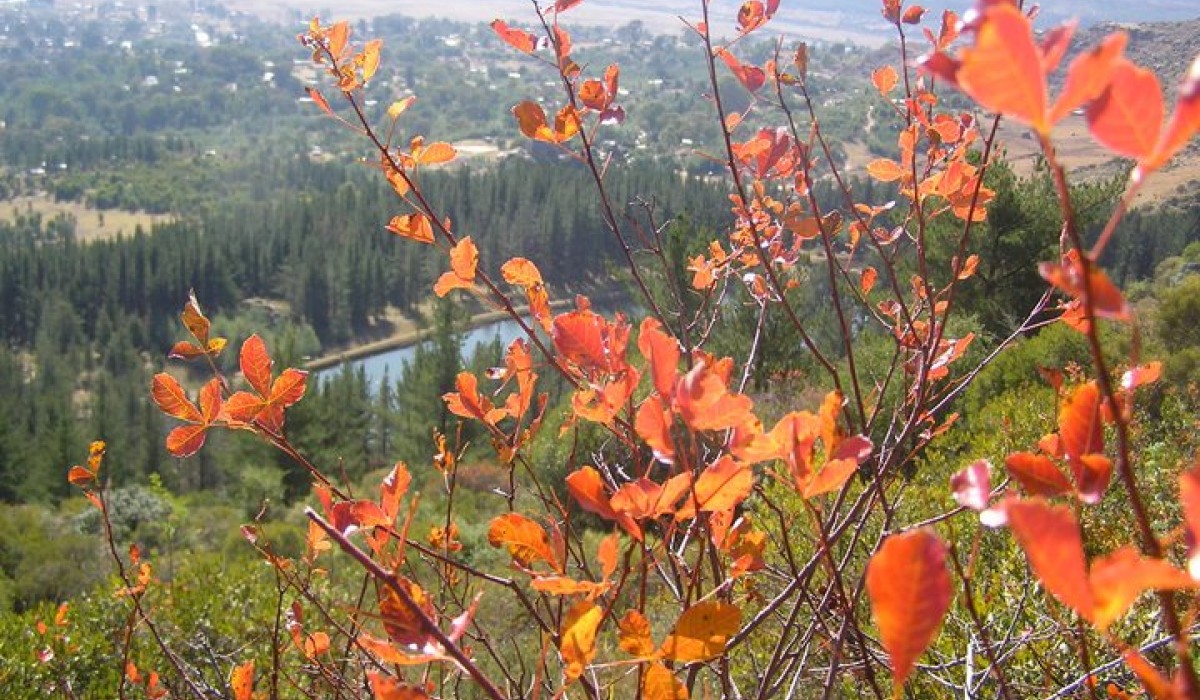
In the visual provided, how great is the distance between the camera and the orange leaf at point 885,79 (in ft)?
4.96

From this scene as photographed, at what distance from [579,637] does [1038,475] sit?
0.30 meters

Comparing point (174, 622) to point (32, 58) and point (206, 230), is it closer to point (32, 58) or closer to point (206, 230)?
point (206, 230)

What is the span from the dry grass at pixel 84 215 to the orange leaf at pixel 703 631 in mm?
73464

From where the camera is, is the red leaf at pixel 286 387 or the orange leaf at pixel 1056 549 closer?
the orange leaf at pixel 1056 549

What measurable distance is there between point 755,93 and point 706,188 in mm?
48324

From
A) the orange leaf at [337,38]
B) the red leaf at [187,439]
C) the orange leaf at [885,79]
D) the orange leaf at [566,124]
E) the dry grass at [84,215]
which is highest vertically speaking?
the orange leaf at [885,79]

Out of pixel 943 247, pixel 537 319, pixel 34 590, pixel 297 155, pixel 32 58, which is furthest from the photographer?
pixel 32 58

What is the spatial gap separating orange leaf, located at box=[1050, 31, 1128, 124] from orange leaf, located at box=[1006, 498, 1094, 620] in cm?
13

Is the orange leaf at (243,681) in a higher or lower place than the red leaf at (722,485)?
lower

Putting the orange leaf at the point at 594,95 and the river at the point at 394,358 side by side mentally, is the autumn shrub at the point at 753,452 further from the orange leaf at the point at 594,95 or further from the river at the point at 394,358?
the river at the point at 394,358

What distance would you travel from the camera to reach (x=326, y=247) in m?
49.9

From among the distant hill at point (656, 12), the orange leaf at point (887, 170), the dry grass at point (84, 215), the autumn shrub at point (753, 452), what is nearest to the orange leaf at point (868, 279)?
the autumn shrub at point (753, 452)

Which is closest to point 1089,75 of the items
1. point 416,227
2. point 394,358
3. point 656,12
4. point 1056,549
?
point 1056,549

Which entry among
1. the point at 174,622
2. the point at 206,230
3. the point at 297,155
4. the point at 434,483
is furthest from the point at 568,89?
the point at 297,155
